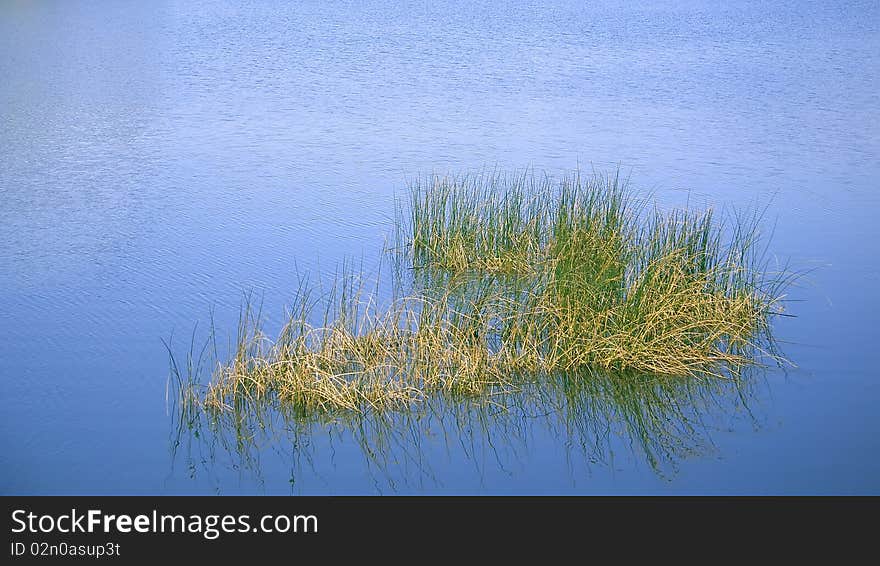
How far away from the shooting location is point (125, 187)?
28.7ft

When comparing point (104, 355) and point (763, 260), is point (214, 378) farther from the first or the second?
point (763, 260)

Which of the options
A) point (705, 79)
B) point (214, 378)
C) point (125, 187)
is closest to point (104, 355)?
point (214, 378)

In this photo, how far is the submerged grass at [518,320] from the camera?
4750 mm

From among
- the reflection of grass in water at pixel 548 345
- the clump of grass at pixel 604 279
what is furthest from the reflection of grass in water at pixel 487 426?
the clump of grass at pixel 604 279

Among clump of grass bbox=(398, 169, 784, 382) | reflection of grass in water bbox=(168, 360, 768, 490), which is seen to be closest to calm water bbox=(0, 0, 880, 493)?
reflection of grass in water bbox=(168, 360, 768, 490)

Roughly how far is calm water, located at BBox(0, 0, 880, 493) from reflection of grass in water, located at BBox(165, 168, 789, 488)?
164mm

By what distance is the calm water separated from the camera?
4449 mm

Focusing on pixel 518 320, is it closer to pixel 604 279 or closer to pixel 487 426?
pixel 604 279

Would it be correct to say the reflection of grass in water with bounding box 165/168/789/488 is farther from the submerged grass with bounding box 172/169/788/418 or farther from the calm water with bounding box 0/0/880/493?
the calm water with bounding box 0/0/880/493

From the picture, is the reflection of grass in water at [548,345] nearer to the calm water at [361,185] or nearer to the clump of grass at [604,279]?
the clump of grass at [604,279]

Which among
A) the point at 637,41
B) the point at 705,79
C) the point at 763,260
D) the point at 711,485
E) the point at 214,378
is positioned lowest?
the point at 711,485

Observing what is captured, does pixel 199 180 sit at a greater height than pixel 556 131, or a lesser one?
lesser

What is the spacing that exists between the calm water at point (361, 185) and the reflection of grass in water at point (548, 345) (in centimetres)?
16

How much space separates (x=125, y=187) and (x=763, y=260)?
16.4ft
